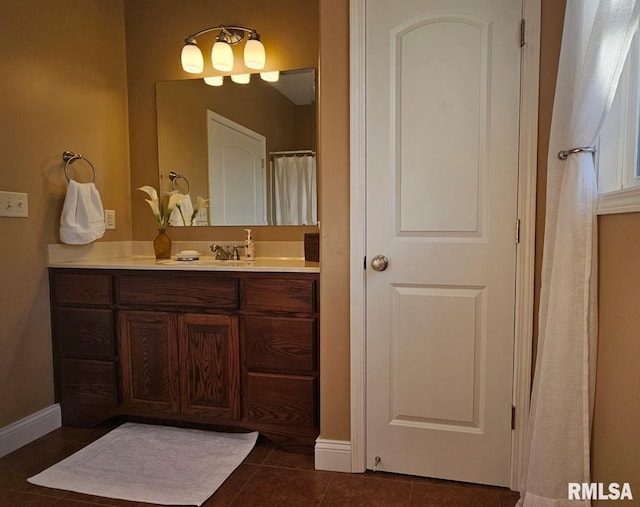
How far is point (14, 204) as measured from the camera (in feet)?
6.69

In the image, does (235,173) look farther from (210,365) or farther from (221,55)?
(210,365)

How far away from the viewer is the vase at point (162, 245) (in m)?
2.59

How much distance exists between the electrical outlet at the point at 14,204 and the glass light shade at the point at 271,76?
4.61 ft

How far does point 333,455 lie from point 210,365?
2.31 ft

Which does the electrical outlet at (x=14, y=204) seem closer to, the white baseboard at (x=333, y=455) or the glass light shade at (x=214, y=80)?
the glass light shade at (x=214, y=80)

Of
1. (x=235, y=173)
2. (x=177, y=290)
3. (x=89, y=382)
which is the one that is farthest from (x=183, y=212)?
(x=89, y=382)

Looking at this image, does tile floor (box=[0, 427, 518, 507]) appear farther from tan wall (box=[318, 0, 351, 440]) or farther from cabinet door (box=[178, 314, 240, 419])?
cabinet door (box=[178, 314, 240, 419])

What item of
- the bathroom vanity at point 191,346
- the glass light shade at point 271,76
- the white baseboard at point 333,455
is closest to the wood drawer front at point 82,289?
the bathroom vanity at point 191,346

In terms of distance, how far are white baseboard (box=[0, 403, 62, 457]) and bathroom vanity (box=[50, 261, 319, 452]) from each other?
0.06 m

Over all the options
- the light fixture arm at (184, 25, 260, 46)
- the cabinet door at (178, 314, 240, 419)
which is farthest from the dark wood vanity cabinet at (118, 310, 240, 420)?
the light fixture arm at (184, 25, 260, 46)

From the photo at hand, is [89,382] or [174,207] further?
[174,207]

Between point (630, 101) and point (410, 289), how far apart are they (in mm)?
942

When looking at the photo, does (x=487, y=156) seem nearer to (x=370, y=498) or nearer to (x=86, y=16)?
(x=370, y=498)

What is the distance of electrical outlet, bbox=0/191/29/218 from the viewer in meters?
1.99
